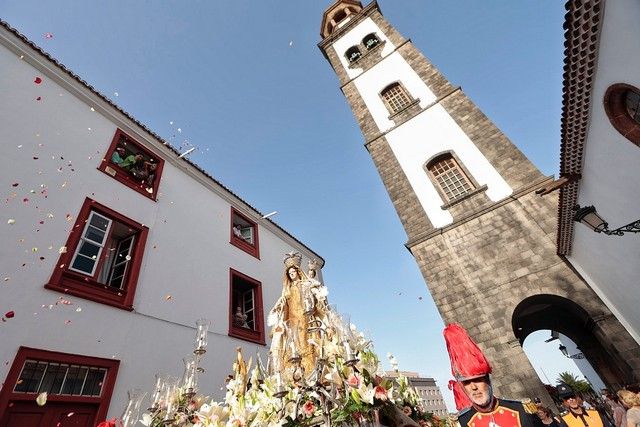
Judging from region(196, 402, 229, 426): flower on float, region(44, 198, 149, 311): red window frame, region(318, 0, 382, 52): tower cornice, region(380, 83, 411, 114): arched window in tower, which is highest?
region(318, 0, 382, 52): tower cornice

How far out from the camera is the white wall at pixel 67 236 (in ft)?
18.7

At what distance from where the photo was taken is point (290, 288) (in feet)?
15.5

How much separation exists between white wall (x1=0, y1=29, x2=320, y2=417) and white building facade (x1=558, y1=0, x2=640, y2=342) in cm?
967

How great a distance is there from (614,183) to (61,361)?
419 inches

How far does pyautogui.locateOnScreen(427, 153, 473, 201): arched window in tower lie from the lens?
38.1ft

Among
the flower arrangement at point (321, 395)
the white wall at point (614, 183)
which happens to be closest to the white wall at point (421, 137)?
the white wall at point (614, 183)

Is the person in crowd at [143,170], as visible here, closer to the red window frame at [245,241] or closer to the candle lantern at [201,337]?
the red window frame at [245,241]

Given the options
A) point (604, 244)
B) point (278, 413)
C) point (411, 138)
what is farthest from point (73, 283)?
point (411, 138)

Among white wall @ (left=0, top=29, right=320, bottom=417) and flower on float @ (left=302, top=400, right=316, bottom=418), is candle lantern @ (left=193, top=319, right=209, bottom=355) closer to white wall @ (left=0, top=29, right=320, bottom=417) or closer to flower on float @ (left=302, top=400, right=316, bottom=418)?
flower on float @ (left=302, top=400, right=316, bottom=418)

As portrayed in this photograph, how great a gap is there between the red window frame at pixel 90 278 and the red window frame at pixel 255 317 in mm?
3258

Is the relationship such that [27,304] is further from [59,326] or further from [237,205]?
[237,205]

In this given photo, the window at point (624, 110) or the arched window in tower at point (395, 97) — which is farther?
the arched window in tower at point (395, 97)

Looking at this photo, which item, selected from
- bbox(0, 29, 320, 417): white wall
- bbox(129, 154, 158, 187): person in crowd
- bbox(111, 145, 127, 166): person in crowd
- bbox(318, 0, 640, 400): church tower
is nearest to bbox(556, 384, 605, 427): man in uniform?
bbox(318, 0, 640, 400): church tower

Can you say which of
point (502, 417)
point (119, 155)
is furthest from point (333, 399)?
point (119, 155)
